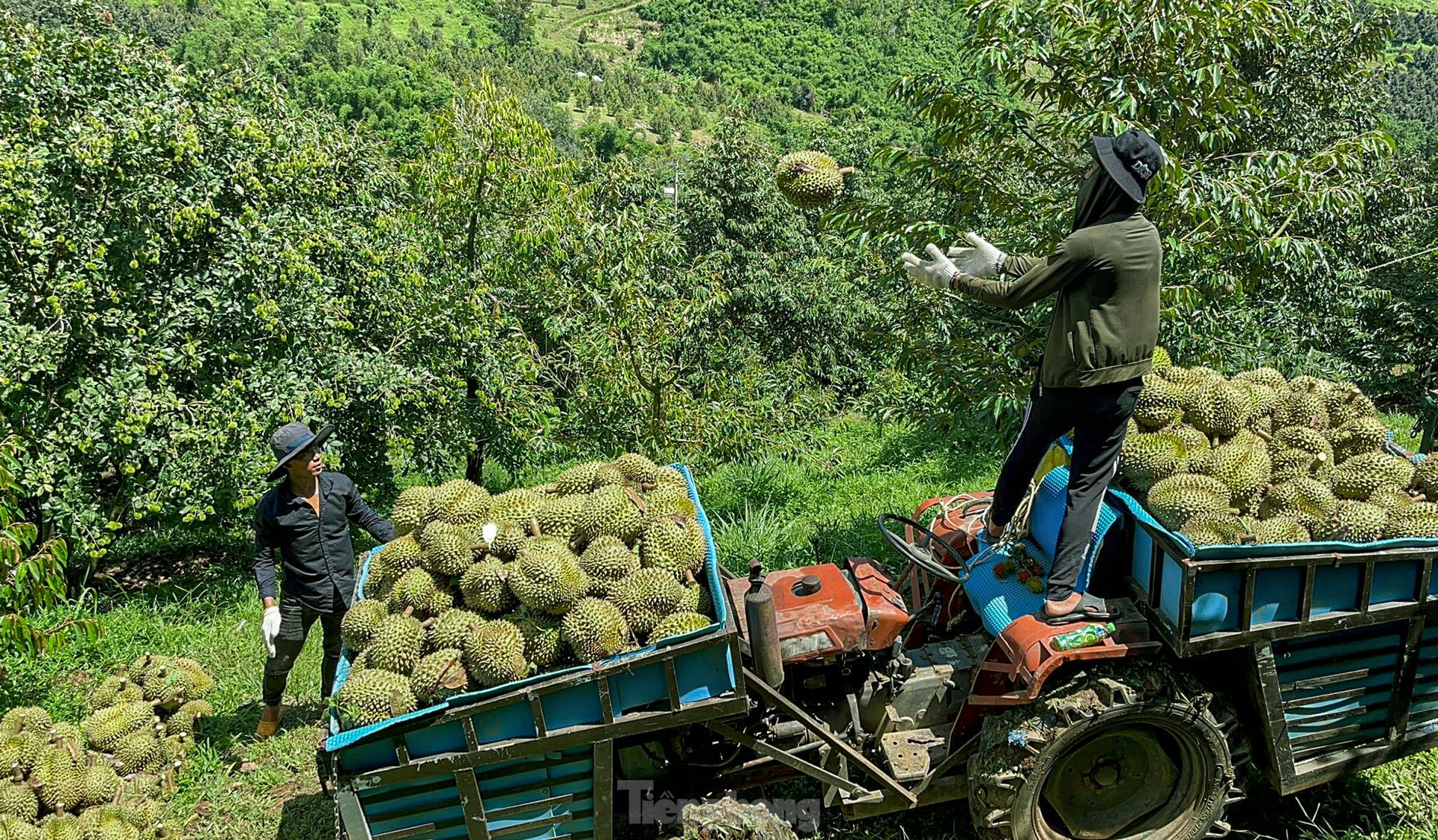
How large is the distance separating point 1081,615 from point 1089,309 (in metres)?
1.31

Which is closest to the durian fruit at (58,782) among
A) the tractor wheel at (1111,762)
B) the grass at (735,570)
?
the grass at (735,570)

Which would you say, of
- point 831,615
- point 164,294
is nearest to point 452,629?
point 831,615

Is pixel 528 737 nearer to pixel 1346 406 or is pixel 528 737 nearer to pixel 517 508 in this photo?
pixel 517 508

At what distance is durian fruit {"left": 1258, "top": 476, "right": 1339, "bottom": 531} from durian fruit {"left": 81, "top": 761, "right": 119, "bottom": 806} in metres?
5.62

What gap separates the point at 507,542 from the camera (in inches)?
152

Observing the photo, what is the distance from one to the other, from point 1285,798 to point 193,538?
1025 centimetres

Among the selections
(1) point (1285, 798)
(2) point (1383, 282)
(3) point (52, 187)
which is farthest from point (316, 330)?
(2) point (1383, 282)

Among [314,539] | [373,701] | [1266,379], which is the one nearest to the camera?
[373,701]

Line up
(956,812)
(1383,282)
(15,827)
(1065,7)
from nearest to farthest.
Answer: (15,827) → (956,812) → (1065,7) → (1383,282)

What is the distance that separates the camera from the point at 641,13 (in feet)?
372

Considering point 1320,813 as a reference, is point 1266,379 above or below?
above

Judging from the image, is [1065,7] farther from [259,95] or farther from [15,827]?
[259,95]

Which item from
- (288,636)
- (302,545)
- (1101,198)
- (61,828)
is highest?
(1101,198)

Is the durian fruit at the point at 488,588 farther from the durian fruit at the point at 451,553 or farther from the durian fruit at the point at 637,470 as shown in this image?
the durian fruit at the point at 637,470
